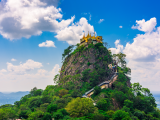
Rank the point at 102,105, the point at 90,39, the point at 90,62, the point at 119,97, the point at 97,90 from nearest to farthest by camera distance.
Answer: the point at 102,105, the point at 119,97, the point at 97,90, the point at 90,62, the point at 90,39

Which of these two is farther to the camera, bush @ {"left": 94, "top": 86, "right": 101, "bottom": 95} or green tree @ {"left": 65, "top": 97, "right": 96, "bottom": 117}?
bush @ {"left": 94, "top": 86, "right": 101, "bottom": 95}

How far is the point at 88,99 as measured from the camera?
109ft

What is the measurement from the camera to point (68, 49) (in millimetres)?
64375

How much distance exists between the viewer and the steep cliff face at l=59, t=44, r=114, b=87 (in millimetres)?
51219

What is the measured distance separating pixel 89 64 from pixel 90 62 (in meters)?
1.13

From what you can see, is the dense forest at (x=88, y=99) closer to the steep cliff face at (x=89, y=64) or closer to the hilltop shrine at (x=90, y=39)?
the steep cliff face at (x=89, y=64)

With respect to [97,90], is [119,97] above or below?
below

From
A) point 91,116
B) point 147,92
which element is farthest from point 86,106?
point 147,92

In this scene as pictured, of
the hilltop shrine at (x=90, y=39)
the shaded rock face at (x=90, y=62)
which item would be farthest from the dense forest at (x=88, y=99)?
the hilltop shrine at (x=90, y=39)

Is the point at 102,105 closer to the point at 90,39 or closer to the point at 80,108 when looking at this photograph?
the point at 80,108

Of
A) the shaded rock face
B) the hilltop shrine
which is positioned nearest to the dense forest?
the shaded rock face

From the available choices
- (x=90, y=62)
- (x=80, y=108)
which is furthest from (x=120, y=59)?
(x=80, y=108)

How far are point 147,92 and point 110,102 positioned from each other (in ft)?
48.2

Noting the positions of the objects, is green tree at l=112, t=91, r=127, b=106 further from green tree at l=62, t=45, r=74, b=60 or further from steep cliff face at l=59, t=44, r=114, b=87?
green tree at l=62, t=45, r=74, b=60
